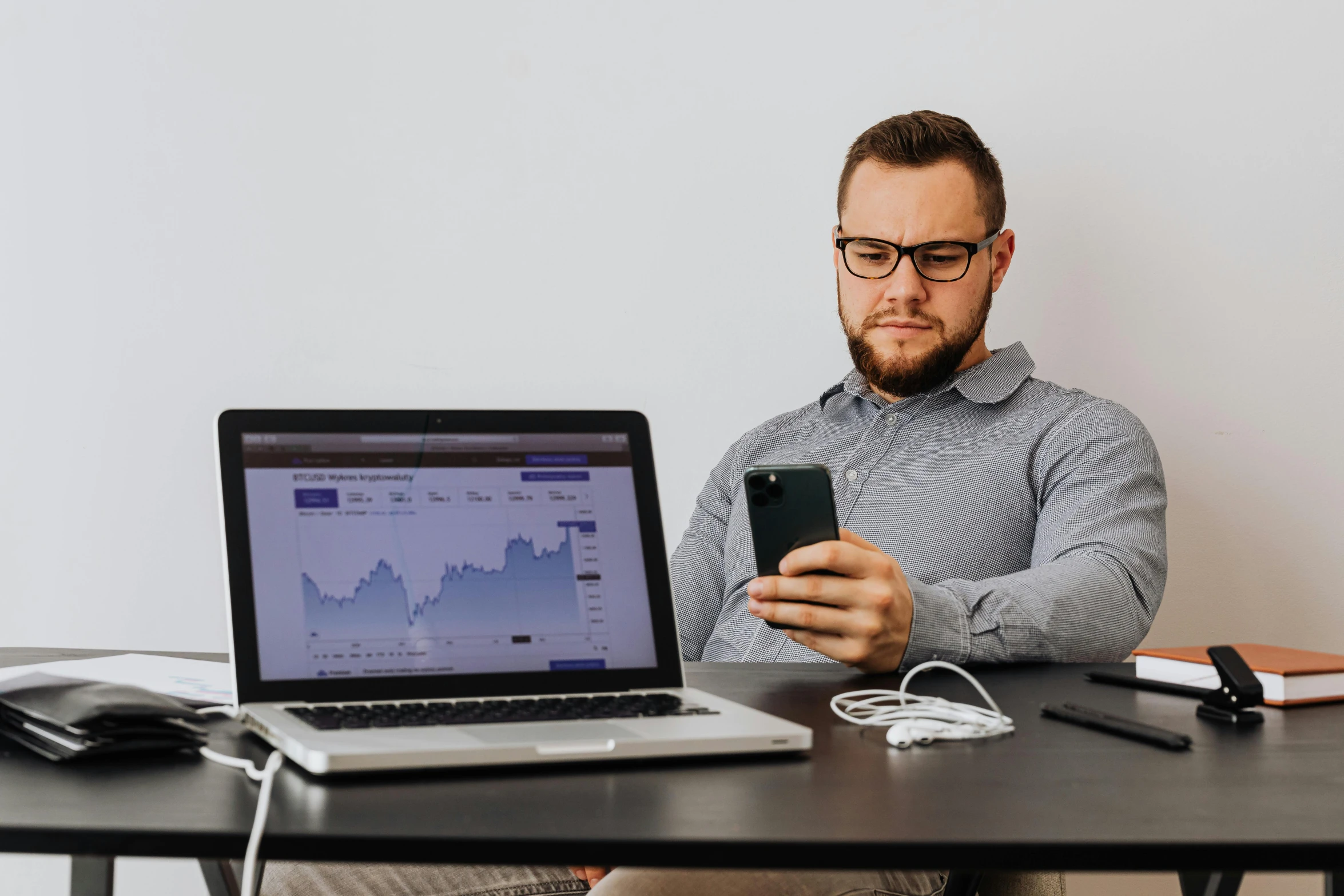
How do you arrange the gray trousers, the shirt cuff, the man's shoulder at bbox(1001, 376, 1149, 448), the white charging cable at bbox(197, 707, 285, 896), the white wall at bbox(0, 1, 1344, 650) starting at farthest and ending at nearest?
the white wall at bbox(0, 1, 1344, 650) → the man's shoulder at bbox(1001, 376, 1149, 448) → the shirt cuff → the gray trousers → the white charging cable at bbox(197, 707, 285, 896)

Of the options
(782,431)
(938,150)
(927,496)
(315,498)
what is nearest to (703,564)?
(782,431)

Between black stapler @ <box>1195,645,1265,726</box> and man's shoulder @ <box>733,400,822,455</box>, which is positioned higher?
man's shoulder @ <box>733,400,822,455</box>

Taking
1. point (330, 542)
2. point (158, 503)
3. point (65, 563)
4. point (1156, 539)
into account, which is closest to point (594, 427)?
point (330, 542)

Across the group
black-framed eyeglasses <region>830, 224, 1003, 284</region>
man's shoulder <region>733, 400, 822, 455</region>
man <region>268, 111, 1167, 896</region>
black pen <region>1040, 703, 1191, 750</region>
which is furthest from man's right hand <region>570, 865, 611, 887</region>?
black-framed eyeglasses <region>830, 224, 1003, 284</region>

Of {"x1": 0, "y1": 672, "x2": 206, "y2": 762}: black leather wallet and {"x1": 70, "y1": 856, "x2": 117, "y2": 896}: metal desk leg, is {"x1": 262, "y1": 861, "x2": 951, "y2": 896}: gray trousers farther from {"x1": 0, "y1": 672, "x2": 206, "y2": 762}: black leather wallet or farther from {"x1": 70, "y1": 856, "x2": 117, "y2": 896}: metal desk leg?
{"x1": 0, "y1": 672, "x2": 206, "y2": 762}: black leather wallet

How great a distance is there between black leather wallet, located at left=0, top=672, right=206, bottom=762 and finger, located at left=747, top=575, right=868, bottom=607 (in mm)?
444

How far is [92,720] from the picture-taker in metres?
0.70

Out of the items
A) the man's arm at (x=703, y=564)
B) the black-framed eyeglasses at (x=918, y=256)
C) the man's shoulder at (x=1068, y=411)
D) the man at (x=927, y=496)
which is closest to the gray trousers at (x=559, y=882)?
the man at (x=927, y=496)

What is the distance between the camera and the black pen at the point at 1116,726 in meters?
0.78

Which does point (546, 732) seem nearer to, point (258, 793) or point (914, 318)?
point (258, 793)

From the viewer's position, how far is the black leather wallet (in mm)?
706

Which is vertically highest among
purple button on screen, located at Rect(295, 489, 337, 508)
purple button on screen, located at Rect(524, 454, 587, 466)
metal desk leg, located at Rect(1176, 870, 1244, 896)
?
purple button on screen, located at Rect(524, 454, 587, 466)

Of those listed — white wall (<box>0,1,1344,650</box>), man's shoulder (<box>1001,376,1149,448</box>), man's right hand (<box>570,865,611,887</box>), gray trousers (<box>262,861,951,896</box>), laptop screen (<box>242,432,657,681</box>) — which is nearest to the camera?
laptop screen (<box>242,432,657,681</box>)

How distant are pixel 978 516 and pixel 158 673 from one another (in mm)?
981
